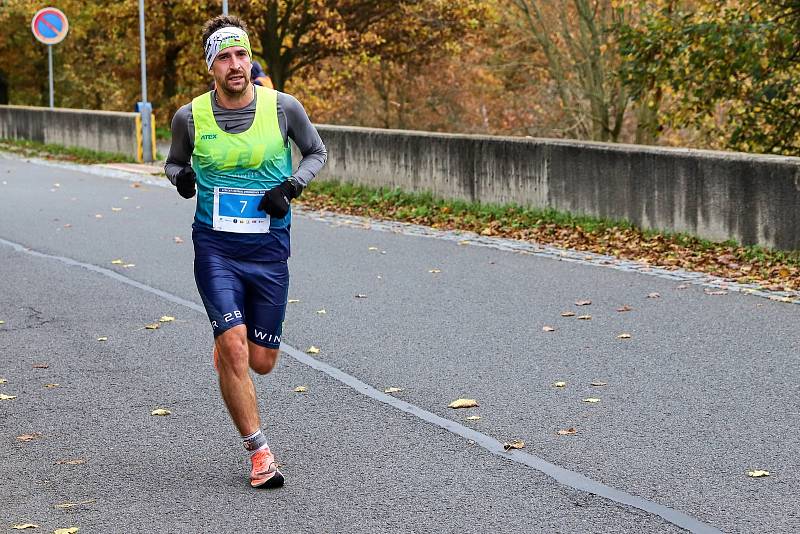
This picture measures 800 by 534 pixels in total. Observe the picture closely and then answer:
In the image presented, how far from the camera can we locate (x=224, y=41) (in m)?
5.47

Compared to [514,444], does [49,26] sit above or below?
above

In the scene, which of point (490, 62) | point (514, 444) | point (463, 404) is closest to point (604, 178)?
point (463, 404)

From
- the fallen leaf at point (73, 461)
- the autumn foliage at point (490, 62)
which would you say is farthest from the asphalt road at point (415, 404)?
the autumn foliage at point (490, 62)

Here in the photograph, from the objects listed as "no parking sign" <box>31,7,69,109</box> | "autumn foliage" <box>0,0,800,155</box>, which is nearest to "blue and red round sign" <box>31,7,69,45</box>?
"no parking sign" <box>31,7,69,109</box>

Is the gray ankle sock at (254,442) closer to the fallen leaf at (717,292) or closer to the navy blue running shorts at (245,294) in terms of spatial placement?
the navy blue running shorts at (245,294)

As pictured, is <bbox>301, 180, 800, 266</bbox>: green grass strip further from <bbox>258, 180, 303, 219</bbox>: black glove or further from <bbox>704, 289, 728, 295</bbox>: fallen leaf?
<bbox>258, 180, 303, 219</bbox>: black glove

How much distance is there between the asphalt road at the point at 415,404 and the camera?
16.9ft

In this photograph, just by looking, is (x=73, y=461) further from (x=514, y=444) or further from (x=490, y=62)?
(x=490, y=62)

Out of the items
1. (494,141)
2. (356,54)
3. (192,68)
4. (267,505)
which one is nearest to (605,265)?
(494,141)

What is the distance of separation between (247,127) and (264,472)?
1.37 metres

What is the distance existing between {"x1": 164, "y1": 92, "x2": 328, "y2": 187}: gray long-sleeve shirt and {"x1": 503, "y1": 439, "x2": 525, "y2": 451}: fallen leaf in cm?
144

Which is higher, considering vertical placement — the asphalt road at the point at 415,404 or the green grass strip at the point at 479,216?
the green grass strip at the point at 479,216

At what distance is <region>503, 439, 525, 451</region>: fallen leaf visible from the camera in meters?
6.02

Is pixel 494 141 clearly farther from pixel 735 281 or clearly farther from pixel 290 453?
pixel 290 453
